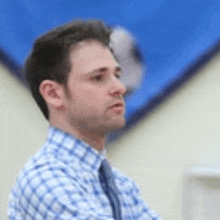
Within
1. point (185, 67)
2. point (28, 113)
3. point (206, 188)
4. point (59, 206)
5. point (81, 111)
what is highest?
point (185, 67)

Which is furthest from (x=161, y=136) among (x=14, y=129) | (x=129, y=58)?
(x=14, y=129)

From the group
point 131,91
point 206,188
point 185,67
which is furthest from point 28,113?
point 206,188

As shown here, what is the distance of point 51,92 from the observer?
2.77 feet

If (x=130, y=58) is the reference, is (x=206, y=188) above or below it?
below

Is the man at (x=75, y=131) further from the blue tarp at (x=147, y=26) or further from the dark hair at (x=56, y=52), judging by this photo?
the blue tarp at (x=147, y=26)

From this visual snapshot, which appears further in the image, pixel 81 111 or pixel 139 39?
pixel 139 39

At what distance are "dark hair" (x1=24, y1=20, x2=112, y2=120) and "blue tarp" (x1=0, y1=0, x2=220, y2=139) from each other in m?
0.92

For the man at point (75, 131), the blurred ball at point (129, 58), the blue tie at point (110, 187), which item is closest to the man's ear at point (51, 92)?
the man at point (75, 131)

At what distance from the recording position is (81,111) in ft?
2.64

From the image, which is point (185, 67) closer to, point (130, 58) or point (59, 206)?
point (130, 58)

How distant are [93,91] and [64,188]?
0.56ft

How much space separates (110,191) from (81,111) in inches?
5.3

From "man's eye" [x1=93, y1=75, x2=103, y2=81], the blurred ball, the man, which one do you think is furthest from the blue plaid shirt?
the blurred ball

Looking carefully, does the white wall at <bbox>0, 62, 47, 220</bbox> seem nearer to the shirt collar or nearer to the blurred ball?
the blurred ball
